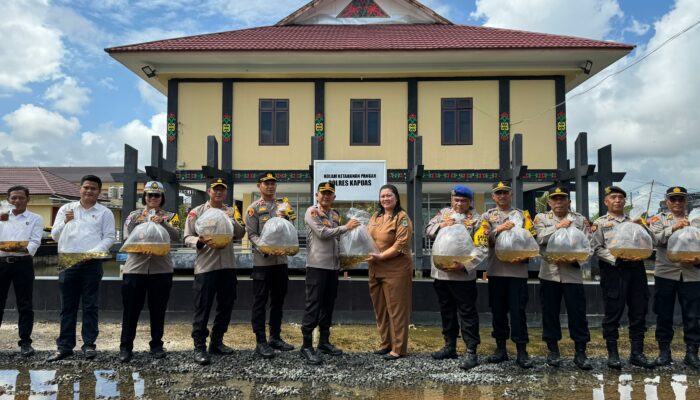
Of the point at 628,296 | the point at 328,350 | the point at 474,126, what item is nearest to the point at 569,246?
the point at 628,296

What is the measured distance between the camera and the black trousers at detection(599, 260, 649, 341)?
427 cm

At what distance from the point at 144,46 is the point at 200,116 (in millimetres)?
2288

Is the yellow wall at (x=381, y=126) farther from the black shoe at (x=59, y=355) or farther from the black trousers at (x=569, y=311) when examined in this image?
the black shoe at (x=59, y=355)

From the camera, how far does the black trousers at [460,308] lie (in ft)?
13.8

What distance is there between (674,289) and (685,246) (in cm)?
48

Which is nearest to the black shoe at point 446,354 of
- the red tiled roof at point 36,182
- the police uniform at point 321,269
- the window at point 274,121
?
the police uniform at point 321,269

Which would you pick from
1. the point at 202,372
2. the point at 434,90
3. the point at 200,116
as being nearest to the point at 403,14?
the point at 434,90

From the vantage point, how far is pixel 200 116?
43.8 feet

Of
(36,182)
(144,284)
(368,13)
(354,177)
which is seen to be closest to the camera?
(144,284)

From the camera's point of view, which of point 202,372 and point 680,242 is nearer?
point 202,372

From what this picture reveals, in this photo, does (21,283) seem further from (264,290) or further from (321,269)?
(321,269)

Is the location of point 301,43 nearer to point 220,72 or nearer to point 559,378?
point 220,72

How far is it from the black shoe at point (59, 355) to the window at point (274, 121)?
9.42 meters

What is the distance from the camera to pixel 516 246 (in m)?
4.08
